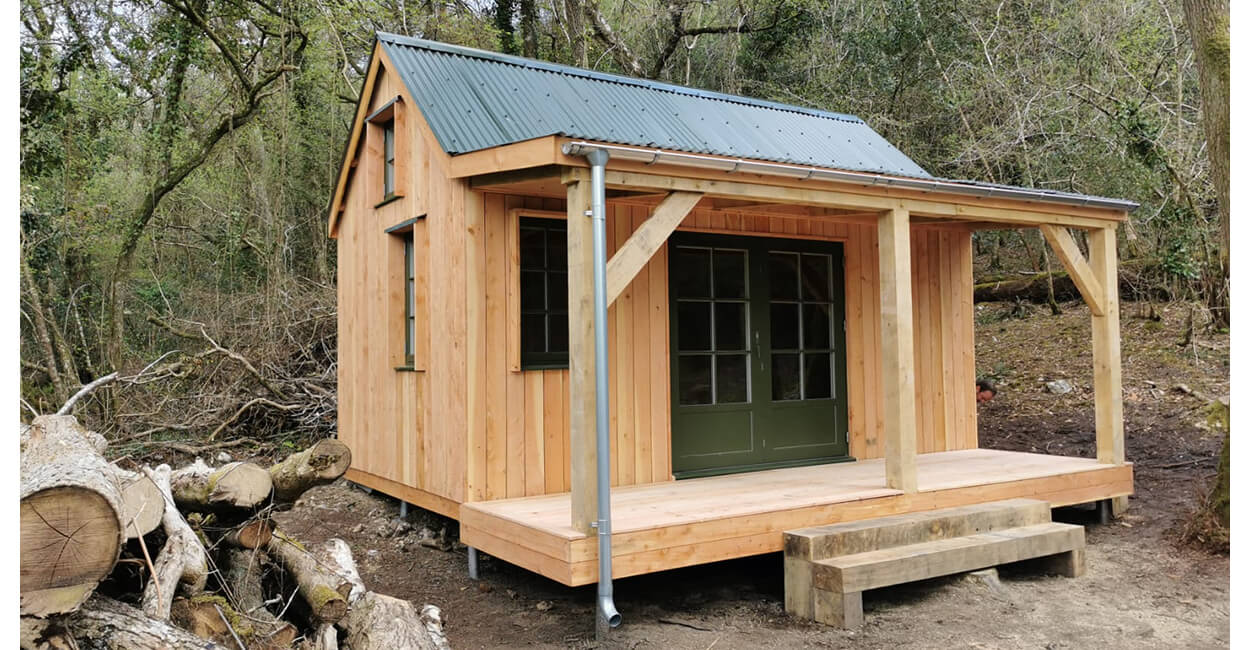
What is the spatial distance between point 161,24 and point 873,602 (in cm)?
1138

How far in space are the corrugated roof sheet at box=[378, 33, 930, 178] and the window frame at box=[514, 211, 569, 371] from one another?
551mm

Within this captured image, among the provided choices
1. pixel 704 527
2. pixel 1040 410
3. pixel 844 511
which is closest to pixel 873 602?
pixel 844 511

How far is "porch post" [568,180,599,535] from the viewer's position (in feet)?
14.5

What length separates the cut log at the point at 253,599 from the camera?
3.61 metres

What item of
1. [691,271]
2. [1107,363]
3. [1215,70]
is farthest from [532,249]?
[1215,70]

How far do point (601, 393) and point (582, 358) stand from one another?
0.73 ft

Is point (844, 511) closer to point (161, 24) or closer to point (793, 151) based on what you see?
point (793, 151)

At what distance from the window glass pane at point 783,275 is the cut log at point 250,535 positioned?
398 cm

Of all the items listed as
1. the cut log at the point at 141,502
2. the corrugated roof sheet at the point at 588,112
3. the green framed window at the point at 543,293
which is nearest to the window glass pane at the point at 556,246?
the green framed window at the point at 543,293

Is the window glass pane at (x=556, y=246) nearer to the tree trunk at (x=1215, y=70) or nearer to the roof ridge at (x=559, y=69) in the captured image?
the roof ridge at (x=559, y=69)

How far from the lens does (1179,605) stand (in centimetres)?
488

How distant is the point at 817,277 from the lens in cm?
703

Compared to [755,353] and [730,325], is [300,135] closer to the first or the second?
[730,325]

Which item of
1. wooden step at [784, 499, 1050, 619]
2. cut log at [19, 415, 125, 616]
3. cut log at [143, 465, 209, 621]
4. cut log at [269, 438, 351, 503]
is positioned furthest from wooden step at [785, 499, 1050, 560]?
cut log at [19, 415, 125, 616]
